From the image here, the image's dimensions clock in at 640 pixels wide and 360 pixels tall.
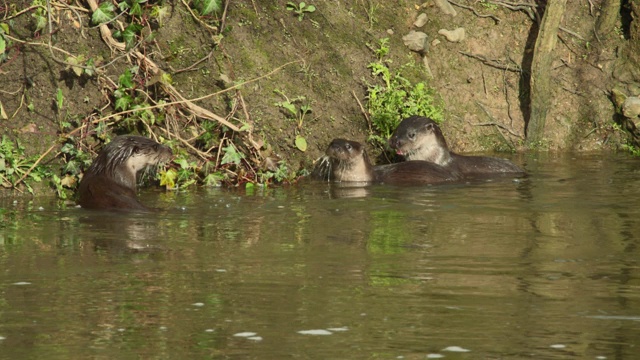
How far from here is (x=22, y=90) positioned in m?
9.27

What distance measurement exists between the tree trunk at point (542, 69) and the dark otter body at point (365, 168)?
252 centimetres

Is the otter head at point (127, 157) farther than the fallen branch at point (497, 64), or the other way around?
the fallen branch at point (497, 64)

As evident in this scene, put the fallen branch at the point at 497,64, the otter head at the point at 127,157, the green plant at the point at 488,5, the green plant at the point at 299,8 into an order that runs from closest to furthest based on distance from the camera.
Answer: the otter head at the point at 127,157 → the green plant at the point at 299,8 → the fallen branch at the point at 497,64 → the green plant at the point at 488,5

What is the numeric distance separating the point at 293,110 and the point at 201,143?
37.6 inches

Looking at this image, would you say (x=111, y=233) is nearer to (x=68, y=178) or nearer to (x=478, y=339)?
(x=68, y=178)

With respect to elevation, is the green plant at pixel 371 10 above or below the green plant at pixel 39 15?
above

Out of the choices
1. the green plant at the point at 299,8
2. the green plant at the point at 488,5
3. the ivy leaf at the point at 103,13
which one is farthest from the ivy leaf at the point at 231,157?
the green plant at the point at 488,5

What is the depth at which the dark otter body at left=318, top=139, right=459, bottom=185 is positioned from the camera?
9.80 metres

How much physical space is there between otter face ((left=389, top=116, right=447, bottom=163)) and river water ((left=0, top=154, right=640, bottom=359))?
1.83 m

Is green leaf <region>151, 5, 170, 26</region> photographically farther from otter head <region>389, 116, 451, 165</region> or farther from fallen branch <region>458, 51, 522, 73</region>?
fallen branch <region>458, 51, 522, 73</region>

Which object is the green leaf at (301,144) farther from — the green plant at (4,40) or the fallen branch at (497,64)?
the fallen branch at (497,64)

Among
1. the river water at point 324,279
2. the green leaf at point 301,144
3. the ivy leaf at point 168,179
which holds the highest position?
the green leaf at point 301,144

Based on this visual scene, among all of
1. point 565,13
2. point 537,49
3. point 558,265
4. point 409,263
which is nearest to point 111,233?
point 409,263

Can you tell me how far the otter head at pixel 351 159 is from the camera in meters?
9.88
